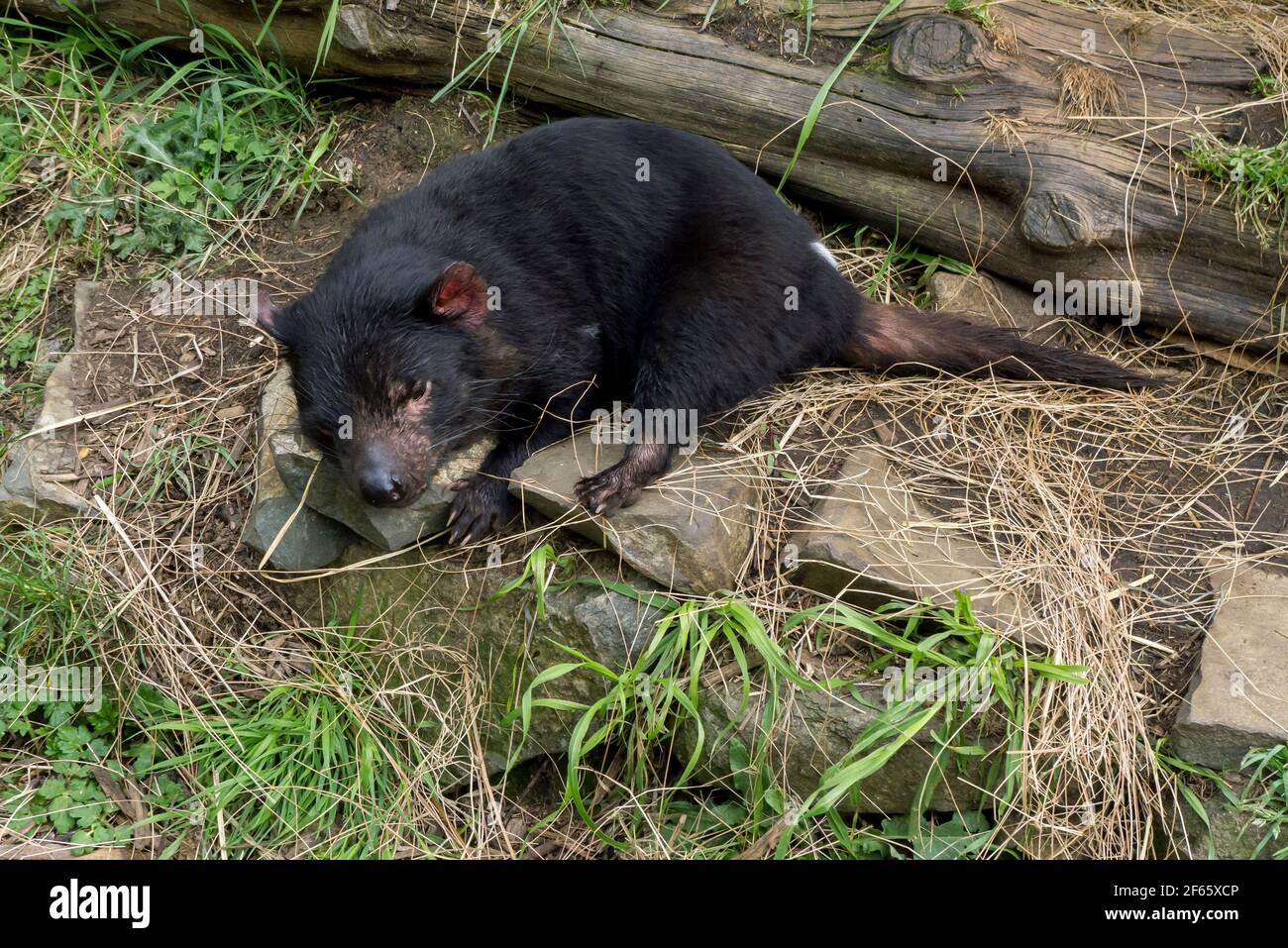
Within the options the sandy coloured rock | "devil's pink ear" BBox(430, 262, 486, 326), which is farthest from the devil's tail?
"devil's pink ear" BBox(430, 262, 486, 326)

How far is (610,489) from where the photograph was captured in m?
3.61

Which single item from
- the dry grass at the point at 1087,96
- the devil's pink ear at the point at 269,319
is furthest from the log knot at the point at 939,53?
the devil's pink ear at the point at 269,319

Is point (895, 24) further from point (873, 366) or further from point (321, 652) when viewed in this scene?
point (321, 652)

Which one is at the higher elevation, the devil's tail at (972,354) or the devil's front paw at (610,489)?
the devil's tail at (972,354)

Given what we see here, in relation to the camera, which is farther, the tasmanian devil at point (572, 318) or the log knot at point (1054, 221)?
the log knot at point (1054, 221)

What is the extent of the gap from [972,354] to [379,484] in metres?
2.24

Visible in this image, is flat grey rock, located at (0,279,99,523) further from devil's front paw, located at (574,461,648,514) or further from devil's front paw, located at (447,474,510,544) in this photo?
devil's front paw, located at (574,461,648,514)

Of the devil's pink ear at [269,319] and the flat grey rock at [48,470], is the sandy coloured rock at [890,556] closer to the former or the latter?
the devil's pink ear at [269,319]

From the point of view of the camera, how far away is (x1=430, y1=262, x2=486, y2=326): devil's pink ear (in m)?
3.54

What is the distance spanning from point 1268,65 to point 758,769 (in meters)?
3.50

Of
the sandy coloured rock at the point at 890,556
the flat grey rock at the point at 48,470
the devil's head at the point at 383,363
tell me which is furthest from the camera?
the flat grey rock at the point at 48,470

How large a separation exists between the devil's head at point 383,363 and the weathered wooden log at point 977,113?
5.21 ft

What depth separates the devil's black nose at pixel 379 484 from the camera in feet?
11.4

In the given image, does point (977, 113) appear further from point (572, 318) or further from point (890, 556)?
point (890, 556)
